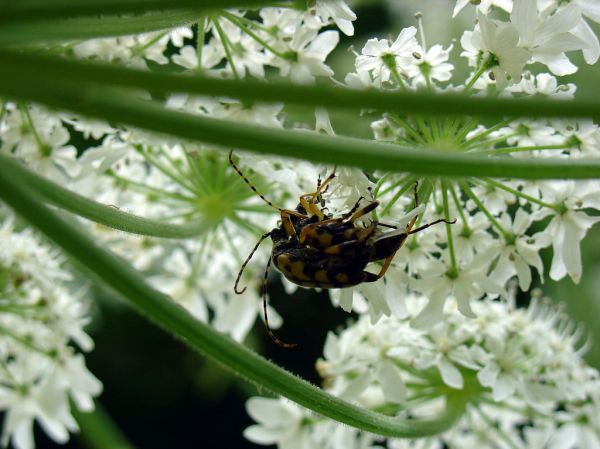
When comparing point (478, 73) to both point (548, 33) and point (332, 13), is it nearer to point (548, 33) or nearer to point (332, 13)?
point (548, 33)

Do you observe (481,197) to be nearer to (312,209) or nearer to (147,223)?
(312,209)

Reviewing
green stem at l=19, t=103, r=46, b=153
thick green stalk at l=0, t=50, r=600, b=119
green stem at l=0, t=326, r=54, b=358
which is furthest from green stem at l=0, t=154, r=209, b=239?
green stem at l=0, t=326, r=54, b=358

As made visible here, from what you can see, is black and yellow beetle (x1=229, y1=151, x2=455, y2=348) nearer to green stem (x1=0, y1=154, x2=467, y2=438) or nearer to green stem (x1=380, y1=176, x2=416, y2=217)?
green stem (x1=380, y1=176, x2=416, y2=217)

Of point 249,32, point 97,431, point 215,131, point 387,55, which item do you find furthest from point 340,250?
point 97,431

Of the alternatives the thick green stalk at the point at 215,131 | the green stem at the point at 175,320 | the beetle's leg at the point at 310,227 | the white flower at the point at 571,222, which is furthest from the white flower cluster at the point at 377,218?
the thick green stalk at the point at 215,131

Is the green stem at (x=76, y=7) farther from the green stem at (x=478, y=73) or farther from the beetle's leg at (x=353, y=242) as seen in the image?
the green stem at (x=478, y=73)

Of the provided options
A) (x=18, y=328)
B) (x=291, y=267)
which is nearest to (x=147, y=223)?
(x=291, y=267)
